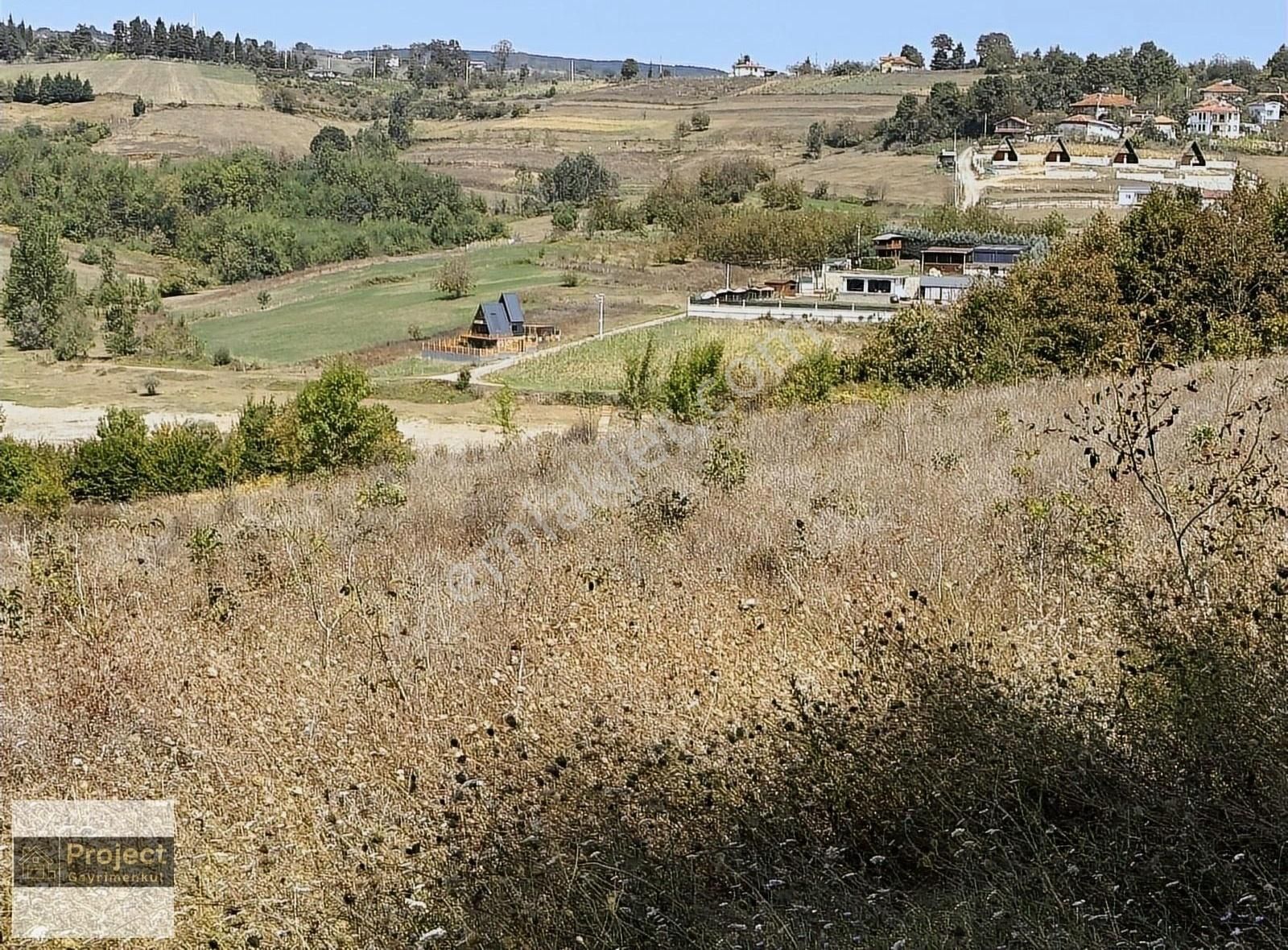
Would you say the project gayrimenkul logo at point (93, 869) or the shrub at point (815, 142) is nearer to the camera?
the project gayrimenkul logo at point (93, 869)

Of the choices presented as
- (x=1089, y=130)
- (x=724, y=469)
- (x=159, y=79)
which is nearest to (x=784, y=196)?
(x=1089, y=130)

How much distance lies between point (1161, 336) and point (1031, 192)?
5609cm

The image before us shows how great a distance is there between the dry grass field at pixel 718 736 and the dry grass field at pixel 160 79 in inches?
5430

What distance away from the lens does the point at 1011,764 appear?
357 centimetres

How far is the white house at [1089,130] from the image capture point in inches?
3009

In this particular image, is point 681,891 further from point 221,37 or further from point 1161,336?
point 221,37

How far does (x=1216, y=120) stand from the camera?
7706cm

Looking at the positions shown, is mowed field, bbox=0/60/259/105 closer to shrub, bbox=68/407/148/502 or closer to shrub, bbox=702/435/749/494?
shrub, bbox=68/407/148/502

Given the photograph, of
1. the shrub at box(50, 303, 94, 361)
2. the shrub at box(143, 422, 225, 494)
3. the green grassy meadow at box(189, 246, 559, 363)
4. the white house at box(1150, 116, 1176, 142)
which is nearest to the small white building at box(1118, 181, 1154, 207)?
the white house at box(1150, 116, 1176, 142)

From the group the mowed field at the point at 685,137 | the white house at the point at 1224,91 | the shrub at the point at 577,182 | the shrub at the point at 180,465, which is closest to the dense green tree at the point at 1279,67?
the white house at the point at 1224,91

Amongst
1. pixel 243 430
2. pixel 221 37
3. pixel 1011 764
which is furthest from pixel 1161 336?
pixel 221 37

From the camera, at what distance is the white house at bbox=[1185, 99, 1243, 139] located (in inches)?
3022

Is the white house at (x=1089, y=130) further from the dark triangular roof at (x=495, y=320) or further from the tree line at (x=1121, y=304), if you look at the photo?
the tree line at (x=1121, y=304)

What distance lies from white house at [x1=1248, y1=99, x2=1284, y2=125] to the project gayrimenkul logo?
88.2 m
